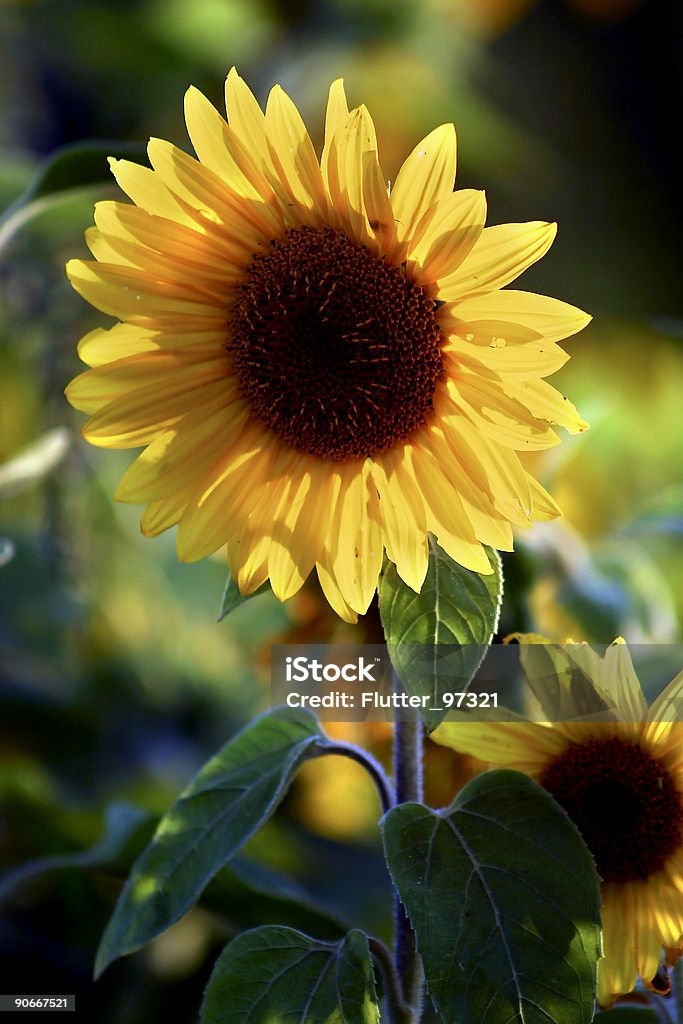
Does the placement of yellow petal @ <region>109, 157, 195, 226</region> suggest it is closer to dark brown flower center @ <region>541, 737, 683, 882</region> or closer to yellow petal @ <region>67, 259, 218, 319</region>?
yellow petal @ <region>67, 259, 218, 319</region>

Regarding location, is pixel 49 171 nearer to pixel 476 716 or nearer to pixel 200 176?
pixel 200 176

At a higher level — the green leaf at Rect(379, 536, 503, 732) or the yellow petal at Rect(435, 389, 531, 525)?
the yellow petal at Rect(435, 389, 531, 525)

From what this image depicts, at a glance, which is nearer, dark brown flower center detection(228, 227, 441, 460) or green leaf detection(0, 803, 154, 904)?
dark brown flower center detection(228, 227, 441, 460)

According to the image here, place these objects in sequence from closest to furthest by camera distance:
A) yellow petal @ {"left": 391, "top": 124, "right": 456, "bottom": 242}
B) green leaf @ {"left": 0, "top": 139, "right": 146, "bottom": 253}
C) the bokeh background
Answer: yellow petal @ {"left": 391, "top": 124, "right": 456, "bottom": 242}
green leaf @ {"left": 0, "top": 139, "right": 146, "bottom": 253}
the bokeh background

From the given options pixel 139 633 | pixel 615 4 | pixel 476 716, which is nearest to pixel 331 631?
pixel 476 716

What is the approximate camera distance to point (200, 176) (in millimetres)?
344

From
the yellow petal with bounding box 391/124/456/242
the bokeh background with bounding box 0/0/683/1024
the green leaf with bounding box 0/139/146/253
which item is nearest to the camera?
the yellow petal with bounding box 391/124/456/242

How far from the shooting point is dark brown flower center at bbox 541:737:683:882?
36 cm

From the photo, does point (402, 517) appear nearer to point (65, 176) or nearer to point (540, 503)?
point (540, 503)

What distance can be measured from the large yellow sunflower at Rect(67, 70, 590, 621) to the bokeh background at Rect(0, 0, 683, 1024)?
0.09 metres

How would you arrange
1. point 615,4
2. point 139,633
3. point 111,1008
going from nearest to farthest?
1. point 111,1008
2. point 139,633
3. point 615,4

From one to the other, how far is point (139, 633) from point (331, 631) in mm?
301

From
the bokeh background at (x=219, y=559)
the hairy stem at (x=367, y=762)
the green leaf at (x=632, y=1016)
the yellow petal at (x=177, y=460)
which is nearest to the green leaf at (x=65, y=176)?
the bokeh background at (x=219, y=559)

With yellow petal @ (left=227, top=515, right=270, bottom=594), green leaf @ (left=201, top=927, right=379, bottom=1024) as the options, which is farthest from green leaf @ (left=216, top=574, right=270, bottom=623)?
green leaf @ (left=201, top=927, right=379, bottom=1024)
